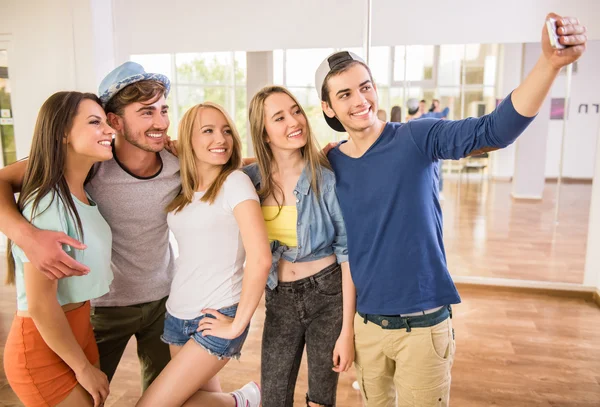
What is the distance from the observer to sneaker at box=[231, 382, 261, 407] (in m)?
2.22

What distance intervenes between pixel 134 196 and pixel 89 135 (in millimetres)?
335

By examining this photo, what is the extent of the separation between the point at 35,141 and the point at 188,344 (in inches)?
35.4

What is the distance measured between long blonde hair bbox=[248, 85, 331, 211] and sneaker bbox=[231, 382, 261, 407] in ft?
3.21

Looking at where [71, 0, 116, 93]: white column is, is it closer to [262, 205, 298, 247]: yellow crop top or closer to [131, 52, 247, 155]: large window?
[131, 52, 247, 155]: large window

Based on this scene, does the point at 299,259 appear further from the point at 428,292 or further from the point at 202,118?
the point at 202,118

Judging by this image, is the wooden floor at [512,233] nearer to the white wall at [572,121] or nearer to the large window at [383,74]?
the white wall at [572,121]

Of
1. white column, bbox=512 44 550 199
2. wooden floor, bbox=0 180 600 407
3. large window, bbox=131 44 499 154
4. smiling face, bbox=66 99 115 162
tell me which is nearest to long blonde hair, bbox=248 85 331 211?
smiling face, bbox=66 99 115 162

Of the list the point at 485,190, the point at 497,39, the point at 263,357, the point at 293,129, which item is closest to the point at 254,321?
the point at 263,357

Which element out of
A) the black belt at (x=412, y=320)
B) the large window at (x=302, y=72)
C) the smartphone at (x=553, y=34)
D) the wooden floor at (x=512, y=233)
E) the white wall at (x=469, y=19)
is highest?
the white wall at (x=469, y=19)

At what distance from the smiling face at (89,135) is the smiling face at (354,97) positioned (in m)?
0.85

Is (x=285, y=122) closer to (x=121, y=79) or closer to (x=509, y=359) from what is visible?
(x=121, y=79)

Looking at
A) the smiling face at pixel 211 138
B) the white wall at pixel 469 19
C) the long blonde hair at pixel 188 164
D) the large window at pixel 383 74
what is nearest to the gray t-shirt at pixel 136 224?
the long blonde hair at pixel 188 164

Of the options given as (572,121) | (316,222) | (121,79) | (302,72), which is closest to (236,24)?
(302,72)

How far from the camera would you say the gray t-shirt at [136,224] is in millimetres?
1908
